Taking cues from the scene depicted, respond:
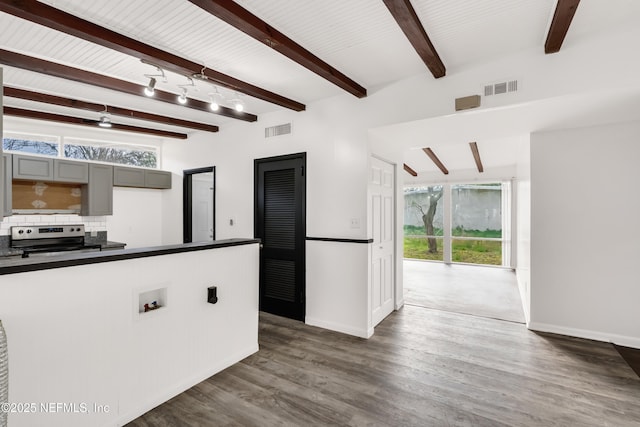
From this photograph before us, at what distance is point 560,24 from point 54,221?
6345 mm

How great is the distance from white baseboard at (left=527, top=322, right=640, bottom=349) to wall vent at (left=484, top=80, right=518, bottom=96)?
2.72 m

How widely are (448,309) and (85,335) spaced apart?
13.8 feet

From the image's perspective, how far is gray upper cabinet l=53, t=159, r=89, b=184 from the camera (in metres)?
4.34

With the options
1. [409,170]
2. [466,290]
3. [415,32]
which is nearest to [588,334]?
[466,290]

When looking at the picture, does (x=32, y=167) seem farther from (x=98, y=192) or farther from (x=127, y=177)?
(x=127, y=177)

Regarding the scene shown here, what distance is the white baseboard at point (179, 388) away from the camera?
206cm

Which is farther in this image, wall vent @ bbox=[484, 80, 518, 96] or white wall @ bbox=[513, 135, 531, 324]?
white wall @ bbox=[513, 135, 531, 324]

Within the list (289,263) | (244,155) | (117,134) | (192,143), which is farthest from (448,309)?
(117,134)

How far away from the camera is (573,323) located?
137 inches

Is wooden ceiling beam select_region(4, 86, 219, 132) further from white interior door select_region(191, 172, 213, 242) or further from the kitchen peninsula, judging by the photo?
the kitchen peninsula

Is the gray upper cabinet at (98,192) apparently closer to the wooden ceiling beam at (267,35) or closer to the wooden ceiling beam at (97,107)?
the wooden ceiling beam at (97,107)

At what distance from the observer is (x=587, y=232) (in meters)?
3.42

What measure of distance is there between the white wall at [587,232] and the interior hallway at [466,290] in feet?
2.14

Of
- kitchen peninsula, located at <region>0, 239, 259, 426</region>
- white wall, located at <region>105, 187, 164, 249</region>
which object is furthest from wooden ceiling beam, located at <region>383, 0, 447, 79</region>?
white wall, located at <region>105, 187, 164, 249</region>
